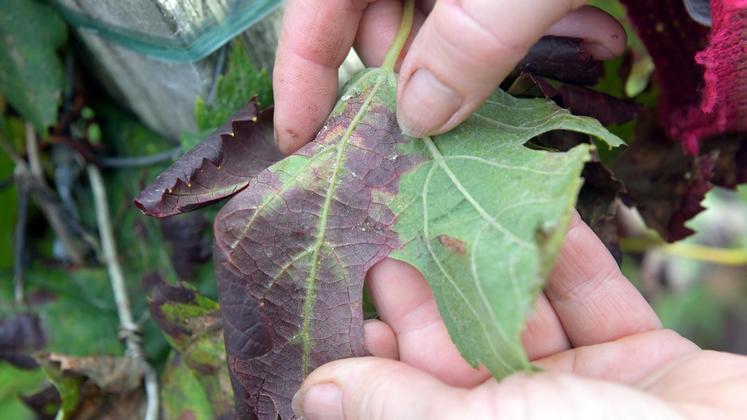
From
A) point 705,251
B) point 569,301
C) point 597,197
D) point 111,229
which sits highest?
point 597,197

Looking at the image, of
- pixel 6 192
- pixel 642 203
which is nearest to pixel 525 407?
pixel 642 203

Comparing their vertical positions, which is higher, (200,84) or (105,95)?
(200,84)

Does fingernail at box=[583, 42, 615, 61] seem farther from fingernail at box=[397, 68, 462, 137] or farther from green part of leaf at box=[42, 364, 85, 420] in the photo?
green part of leaf at box=[42, 364, 85, 420]

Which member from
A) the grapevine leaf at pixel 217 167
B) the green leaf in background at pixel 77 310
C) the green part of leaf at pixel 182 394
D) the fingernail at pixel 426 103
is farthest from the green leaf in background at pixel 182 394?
the fingernail at pixel 426 103

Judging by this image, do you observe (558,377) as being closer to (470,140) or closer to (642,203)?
(470,140)

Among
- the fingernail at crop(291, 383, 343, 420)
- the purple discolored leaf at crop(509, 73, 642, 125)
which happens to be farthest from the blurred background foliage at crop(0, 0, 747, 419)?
the fingernail at crop(291, 383, 343, 420)
